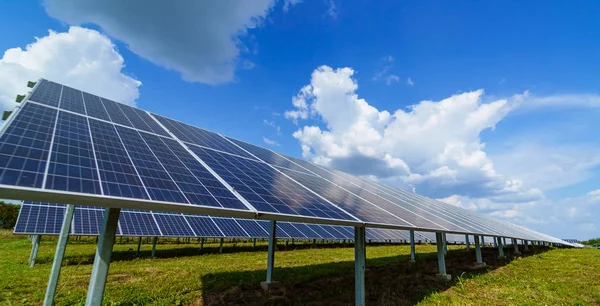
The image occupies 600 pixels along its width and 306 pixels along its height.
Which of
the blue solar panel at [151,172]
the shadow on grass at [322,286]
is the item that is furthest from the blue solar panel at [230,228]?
the blue solar panel at [151,172]

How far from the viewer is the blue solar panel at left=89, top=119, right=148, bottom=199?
4184 mm

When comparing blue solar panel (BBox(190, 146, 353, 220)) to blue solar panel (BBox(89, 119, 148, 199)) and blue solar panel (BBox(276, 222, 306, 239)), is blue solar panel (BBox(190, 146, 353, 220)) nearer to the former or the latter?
blue solar panel (BBox(89, 119, 148, 199))

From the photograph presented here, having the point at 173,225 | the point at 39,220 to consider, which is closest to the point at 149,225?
the point at 173,225

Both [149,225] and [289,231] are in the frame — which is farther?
[289,231]

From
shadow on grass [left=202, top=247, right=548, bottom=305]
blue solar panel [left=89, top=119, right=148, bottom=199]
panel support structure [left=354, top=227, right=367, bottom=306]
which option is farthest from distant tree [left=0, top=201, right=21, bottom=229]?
panel support structure [left=354, top=227, right=367, bottom=306]

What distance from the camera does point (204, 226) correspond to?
22.1 meters

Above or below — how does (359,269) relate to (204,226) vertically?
below

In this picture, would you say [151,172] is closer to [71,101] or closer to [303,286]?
[71,101]

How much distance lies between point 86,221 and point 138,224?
10.1ft

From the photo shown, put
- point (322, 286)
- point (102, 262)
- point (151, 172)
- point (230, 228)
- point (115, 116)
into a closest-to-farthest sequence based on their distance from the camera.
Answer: point (102, 262)
point (151, 172)
point (115, 116)
point (322, 286)
point (230, 228)

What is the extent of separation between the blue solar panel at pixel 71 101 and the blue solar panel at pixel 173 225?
33.4 ft

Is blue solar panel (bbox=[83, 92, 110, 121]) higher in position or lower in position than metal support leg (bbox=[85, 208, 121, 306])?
higher

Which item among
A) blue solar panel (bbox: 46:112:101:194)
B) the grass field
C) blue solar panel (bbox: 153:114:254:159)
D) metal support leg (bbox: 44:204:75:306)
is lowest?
the grass field

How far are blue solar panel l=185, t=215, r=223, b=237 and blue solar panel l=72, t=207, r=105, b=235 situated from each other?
595cm
